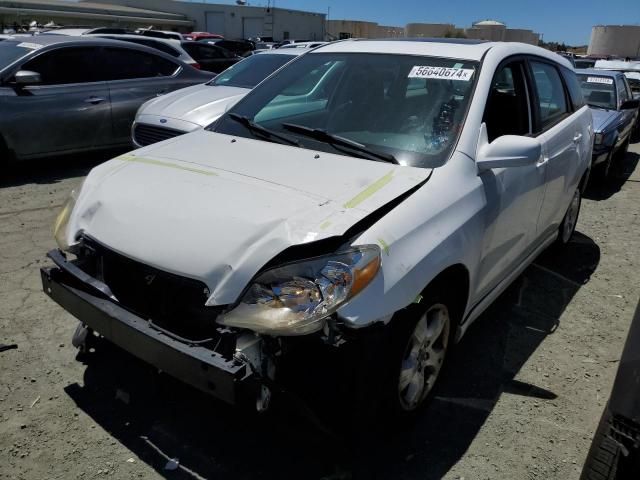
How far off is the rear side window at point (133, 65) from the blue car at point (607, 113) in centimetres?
601

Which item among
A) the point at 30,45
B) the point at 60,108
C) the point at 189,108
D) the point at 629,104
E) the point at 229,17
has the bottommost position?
A: the point at 60,108

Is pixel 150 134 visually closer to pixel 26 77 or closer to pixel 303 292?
pixel 26 77

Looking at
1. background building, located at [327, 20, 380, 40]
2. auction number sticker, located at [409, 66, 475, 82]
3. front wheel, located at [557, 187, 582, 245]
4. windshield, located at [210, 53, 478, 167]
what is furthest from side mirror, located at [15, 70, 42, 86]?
background building, located at [327, 20, 380, 40]

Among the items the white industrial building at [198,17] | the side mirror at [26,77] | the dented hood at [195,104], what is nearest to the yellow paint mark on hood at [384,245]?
the dented hood at [195,104]

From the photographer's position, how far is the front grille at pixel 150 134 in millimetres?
5837

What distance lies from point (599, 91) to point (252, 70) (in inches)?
228

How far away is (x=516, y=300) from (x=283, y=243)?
2684mm

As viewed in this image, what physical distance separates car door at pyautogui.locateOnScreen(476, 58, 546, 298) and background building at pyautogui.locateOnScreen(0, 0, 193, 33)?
31.6m

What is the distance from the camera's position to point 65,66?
6762 millimetres

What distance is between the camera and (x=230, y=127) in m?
3.28

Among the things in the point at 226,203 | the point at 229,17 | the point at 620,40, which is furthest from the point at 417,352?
the point at 620,40

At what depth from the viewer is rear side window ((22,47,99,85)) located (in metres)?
6.54

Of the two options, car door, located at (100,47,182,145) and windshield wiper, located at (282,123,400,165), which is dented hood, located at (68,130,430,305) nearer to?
windshield wiper, located at (282,123,400,165)

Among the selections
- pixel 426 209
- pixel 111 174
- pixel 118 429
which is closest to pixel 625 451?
pixel 426 209
